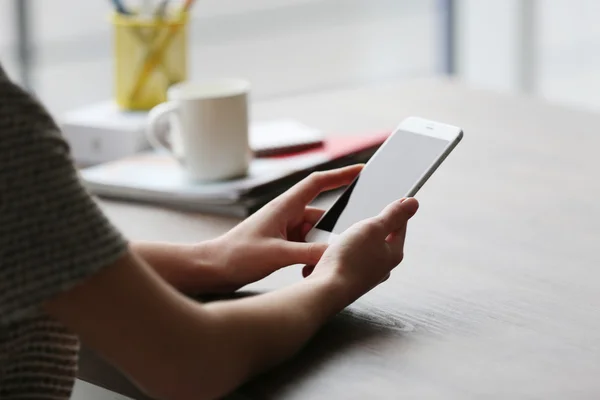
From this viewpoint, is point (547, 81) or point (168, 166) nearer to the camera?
point (168, 166)

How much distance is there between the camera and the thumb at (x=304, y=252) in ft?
2.79

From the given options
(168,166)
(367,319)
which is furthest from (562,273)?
(168,166)

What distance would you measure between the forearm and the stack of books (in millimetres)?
230

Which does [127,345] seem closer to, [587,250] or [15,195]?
[15,195]

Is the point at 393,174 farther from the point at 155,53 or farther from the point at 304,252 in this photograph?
the point at 155,53

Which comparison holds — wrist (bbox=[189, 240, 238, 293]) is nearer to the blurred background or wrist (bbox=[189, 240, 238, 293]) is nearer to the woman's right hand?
the woman's right hand

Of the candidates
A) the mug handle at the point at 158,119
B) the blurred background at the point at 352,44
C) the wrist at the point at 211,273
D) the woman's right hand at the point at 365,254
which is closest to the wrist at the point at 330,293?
the woman's right hand at the point at 365,254

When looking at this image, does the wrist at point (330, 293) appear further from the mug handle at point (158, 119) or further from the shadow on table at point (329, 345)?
the mug handle at point (158, 119)

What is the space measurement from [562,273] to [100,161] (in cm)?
73

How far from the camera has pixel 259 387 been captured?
0.68 m

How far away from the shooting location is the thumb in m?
0.85

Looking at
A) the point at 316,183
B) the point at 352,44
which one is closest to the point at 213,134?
the point at 316,183

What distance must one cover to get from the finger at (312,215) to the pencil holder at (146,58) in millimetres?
594

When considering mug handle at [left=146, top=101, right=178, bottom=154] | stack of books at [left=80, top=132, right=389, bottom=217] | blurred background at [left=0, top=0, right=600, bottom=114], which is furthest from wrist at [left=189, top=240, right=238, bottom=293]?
blurred background at [left=0, top=0, right=600, bottom=114]
